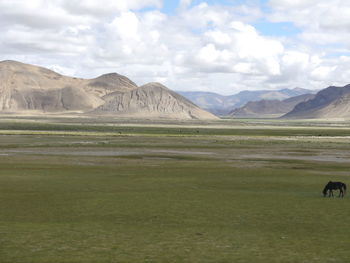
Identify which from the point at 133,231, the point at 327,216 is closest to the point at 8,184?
the point at 133,231

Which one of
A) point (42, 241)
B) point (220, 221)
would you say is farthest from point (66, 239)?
point (220, 221)

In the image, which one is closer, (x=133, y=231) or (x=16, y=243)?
(x=16, y=243)

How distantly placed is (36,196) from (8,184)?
18.5 ft

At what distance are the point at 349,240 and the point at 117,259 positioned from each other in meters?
7.56

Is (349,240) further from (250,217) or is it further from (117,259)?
(117,259)

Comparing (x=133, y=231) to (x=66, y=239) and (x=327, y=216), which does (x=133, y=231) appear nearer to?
(x=66, y=239)

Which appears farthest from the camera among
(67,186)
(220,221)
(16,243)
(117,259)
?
(67,186)

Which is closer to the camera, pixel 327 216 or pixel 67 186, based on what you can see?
pixel 327 216

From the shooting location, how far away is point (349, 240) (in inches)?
675

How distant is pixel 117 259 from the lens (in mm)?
14531

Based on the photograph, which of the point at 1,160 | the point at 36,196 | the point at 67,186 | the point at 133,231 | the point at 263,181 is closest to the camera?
the point at 133,231

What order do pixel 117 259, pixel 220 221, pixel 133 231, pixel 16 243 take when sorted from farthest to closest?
pixel 220 221, pixel 133 231, pixel 16 243, pixel 117 259

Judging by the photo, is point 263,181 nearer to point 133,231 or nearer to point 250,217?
point 250,217

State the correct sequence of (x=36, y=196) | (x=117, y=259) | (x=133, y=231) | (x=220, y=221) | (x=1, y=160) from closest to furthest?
(x=117, y=259), (x=133, y=231), (x=220, y=221), (x=36, y=196), (x=1, y=160)
